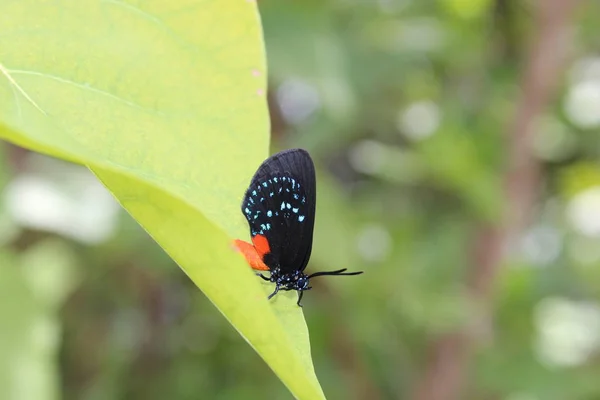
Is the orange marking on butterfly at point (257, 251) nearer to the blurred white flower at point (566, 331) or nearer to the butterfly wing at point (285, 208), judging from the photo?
the butterfly wing at point (285, 208)

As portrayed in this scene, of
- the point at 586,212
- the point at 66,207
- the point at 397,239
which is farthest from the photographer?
the point at 586,212

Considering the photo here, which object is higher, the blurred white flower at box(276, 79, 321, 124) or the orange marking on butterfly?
the orange marking on butterfly

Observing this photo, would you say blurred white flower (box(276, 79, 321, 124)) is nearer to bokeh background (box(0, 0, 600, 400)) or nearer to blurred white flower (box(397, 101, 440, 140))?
bokeh background (box(0, 0, 600, 400))

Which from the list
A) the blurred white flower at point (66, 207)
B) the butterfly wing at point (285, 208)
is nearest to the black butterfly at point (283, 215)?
the butterfly wing at point (285, 208)

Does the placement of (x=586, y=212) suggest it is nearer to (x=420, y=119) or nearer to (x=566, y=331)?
(x=566, y=331)

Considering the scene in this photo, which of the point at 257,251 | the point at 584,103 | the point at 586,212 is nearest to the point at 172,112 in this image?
the point at 257,251

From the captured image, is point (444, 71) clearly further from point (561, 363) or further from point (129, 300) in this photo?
point (129, 300)

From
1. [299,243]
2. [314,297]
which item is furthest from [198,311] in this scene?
[299,243]

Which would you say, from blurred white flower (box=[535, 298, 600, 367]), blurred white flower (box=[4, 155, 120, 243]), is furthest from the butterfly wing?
blurred white flower (box=[535, 298, 600, 367])
